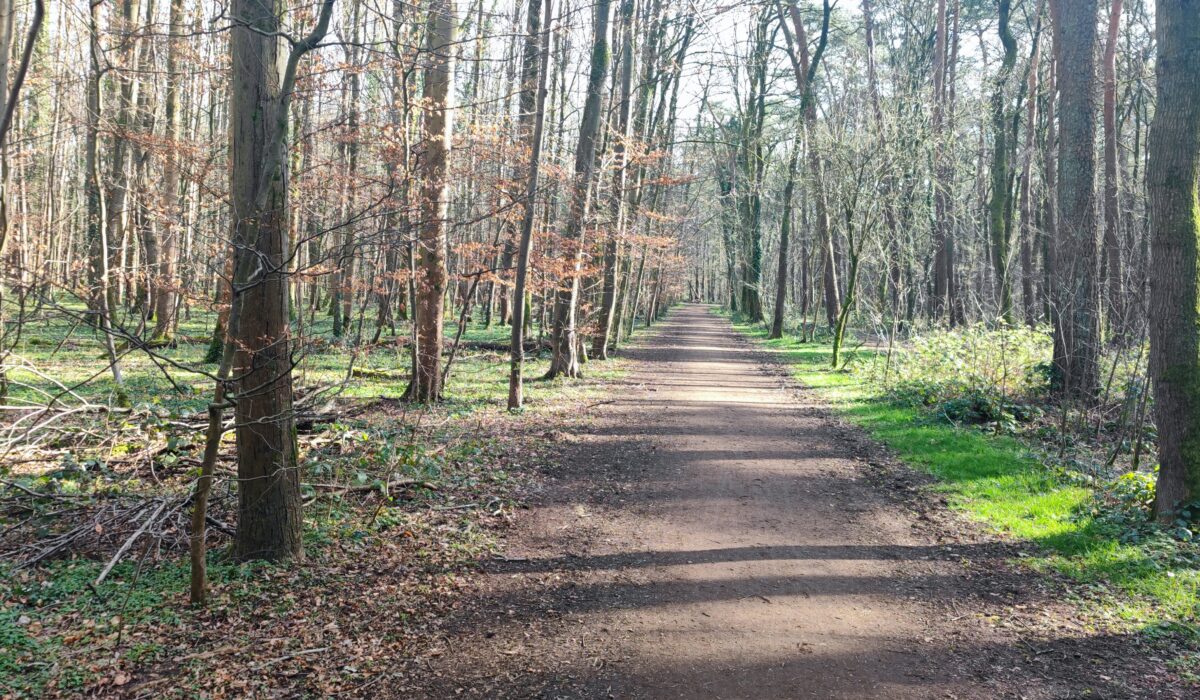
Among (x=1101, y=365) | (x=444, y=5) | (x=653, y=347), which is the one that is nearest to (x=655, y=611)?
(x=444, y=5)

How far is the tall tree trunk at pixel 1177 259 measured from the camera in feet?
20.7

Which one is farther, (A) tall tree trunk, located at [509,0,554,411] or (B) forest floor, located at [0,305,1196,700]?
(A) tall tree trunk, located at [509,0,554,411]

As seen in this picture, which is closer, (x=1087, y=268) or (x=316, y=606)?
(x=316, y=606)

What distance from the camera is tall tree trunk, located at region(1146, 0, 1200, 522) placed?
248 inches

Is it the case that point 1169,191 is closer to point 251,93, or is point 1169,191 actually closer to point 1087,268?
point 1087,268

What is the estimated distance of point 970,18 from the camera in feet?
89.6

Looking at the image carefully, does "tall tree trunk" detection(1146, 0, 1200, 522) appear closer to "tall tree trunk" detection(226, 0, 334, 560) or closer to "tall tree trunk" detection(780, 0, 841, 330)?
"tall tree trunk" detection(226, 0, 334, 560)

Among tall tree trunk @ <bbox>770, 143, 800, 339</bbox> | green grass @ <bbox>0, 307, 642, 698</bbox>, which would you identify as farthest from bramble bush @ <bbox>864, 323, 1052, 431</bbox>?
tall tree trunk @ <bbox>770, 143, 800, 339</bbox>

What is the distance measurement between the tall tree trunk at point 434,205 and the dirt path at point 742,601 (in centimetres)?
449

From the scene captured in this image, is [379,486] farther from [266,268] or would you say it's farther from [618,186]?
[618,186]

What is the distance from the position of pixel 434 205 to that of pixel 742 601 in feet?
27.0

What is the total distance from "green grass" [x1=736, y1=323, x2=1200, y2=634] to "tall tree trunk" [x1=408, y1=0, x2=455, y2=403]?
Result: 298 inches

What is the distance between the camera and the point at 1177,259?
6.44 metres

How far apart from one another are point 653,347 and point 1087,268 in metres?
18.3
